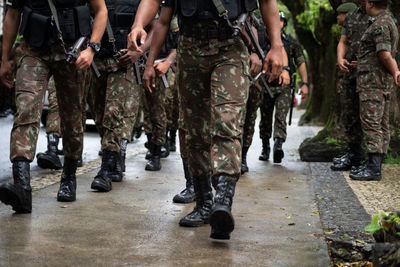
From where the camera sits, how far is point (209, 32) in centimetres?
414

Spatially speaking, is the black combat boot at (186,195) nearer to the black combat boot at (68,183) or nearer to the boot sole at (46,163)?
the black combat boot at (68,183)

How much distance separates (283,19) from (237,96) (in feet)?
16.2

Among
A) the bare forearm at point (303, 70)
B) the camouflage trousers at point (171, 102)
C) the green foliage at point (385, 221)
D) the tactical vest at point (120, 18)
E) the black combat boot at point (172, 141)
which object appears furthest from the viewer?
the black combat boot at point (172, 141)

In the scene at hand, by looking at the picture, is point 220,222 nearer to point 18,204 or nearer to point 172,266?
point 172,266

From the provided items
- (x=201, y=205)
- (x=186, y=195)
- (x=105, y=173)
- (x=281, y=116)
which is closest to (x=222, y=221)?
(x=201, y=205)

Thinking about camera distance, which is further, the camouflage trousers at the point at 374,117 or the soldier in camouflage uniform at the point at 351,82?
the soldier in camouflage uniform at the point at 351,82

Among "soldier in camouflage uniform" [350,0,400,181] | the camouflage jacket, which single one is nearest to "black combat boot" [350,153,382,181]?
"soldier in camouflage uniform" [350,0,400,181]

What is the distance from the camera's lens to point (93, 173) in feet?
23.4

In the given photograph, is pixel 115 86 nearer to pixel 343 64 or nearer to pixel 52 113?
pixel 52 113

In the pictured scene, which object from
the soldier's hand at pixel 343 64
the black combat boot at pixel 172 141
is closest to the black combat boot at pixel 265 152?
the black combat boot at pixel 172 141

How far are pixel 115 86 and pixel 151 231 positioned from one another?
2287mm

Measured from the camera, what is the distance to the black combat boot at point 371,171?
7291mm

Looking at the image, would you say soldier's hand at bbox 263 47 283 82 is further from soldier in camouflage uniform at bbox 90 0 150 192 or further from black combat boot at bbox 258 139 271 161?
black combat boot at bbox 258 139 271 161

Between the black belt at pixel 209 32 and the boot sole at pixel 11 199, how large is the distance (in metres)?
1.63
